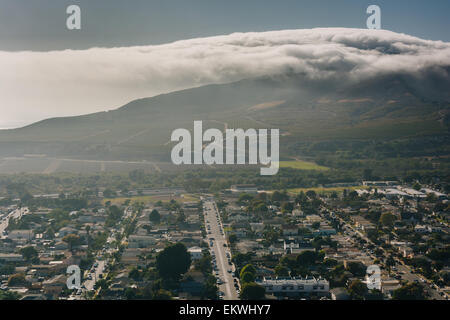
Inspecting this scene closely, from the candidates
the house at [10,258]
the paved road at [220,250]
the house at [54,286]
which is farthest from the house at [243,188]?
the house at [54,286]

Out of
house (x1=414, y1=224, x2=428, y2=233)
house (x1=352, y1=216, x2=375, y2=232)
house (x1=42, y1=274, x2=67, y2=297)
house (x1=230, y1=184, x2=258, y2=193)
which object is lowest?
house (x1=42, y1=274, x2=67, y2=297)

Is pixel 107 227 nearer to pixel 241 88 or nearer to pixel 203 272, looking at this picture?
pixel 203 272

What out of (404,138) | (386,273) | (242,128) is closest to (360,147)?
(404,138)

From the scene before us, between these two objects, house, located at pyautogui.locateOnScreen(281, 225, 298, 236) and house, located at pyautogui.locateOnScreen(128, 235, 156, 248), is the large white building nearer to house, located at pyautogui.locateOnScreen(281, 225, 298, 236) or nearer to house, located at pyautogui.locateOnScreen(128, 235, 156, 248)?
house, located at pyautogui.locateOnScreen(128, 235, 156, 248)

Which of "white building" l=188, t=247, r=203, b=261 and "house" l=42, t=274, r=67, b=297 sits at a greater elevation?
"white building" l=188, t=247, r=203, b=261

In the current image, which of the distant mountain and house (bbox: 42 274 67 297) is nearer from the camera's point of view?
house (bbox: 42 274 67 297)

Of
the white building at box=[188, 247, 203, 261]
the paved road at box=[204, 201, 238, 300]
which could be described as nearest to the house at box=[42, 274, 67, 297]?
the white building at box=[188, 247, 203, 261]

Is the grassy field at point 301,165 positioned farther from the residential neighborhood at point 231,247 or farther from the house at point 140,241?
the house at point 140,241
